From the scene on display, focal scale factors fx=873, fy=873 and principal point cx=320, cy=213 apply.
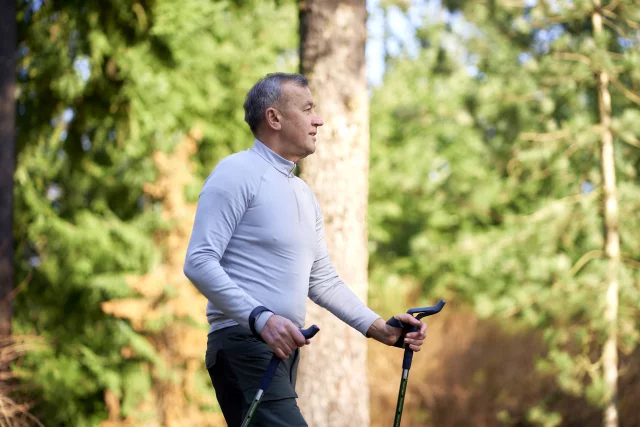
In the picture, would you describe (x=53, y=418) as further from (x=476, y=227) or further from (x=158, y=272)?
(x=476, y=227)

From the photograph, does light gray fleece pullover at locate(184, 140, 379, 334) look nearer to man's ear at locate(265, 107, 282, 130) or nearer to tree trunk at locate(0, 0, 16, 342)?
man's ear at locate(265, 107, 282, 130)

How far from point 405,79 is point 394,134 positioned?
5.87 ft

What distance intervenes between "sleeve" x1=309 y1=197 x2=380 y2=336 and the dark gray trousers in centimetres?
48

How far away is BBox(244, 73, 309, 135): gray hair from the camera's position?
3211 mm

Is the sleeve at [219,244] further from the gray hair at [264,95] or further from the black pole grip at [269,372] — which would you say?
the gray hair at [264,95]

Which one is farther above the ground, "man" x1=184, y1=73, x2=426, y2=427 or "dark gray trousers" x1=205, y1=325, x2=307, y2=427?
"man" x1=184, y1=73, x2=426, y2=427

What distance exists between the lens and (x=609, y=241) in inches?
527

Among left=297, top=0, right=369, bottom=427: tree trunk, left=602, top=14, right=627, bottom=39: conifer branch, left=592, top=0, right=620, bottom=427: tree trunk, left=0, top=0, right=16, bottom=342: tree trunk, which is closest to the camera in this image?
left=297, top=0, right=369, bottom=427: tree trunk

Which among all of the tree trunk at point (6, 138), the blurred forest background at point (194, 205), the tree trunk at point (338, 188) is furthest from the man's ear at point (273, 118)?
the blurred forest background at point (194, 205)

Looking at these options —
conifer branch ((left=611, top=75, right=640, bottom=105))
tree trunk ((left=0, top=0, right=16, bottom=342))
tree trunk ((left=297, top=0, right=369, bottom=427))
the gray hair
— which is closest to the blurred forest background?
conifer branch ((left=611, top=75, right=640, bottom=105))

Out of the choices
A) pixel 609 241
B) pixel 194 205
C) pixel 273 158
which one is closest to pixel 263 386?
pixel 273 158

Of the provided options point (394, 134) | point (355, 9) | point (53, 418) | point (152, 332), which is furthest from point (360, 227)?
point (394, 134)

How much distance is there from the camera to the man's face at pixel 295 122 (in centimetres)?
320

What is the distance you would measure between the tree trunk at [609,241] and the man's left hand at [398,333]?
9.97 metres
